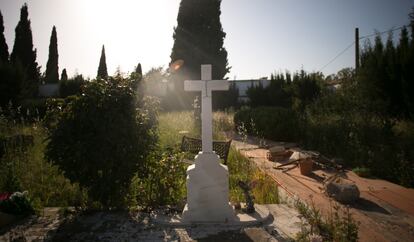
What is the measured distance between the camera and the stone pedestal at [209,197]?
4.25 meters

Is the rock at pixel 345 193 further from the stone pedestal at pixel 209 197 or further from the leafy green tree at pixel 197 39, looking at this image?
the leafy green tree at pixel 197 39

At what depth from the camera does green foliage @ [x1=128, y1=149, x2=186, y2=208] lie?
5055 mm

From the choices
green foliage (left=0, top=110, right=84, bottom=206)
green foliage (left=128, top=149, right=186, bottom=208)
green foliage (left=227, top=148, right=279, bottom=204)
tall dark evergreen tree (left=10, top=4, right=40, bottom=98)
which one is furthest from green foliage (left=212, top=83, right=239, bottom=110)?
green foliage (left=128, top=149, right=186, bottom=208)

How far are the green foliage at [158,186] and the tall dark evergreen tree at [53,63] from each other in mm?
35995

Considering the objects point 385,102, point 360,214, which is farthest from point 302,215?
point 385,102

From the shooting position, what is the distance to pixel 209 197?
4.26 meters

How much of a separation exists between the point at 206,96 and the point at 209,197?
1.51 metres

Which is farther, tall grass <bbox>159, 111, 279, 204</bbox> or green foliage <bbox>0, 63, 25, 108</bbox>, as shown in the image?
green foliage <bbox>0, 63, 25, 108</bbox>

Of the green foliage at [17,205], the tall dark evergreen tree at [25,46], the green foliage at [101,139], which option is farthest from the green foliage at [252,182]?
the tall dark evergreen tree at [25,46]

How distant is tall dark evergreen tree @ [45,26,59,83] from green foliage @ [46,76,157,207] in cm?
3593

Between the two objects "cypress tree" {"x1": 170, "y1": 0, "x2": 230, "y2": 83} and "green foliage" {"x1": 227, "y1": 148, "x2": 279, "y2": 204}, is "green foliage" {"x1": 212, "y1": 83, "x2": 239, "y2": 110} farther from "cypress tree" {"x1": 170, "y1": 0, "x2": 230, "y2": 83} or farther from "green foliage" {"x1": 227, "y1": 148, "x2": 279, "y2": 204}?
"green foliage" {"x1": 227, "y1": 148, "x2": 279, "y2": 204}

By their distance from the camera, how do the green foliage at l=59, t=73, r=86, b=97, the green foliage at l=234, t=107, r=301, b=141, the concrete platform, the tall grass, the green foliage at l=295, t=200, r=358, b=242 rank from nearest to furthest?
the green foliage at l=295, t=200, r=358, b=242 → the concrete platform → the tall grass → the green foliage at l=234, t=107, r=301, b=141 → the green foliage at l=59, t=73, r=86, b=97

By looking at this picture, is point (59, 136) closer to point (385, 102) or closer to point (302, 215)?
point (302, 215)

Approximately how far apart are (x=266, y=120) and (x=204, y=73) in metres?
8.71
